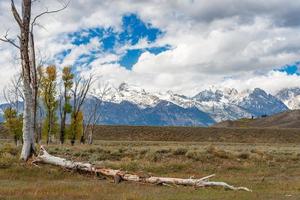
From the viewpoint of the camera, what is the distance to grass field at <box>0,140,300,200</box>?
62.8 ft

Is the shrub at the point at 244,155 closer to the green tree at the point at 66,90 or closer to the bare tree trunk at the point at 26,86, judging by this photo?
the bare tree trunk at the point at 26,86

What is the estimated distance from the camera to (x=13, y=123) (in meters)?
79.6

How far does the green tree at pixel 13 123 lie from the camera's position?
79.3 meters

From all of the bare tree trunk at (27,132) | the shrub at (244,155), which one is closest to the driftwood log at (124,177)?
the bare tree trunk at (27,132)

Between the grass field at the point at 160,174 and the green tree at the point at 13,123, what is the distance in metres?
39.9

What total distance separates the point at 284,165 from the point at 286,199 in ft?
64.6

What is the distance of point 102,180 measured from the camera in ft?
81.3

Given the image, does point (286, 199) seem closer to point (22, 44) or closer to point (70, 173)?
point (70, 173)

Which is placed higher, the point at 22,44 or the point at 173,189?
the point at 22,44

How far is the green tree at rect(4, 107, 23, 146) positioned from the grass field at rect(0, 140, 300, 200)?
39923 mm

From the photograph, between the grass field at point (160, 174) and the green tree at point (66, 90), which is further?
the green tree at point (66, 90)

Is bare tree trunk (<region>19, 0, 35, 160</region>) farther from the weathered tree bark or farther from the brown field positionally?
the brown field

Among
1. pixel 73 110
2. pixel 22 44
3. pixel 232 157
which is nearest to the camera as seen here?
pixel 22 44

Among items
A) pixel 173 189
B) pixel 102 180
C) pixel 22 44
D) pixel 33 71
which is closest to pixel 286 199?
pixel 173 189
